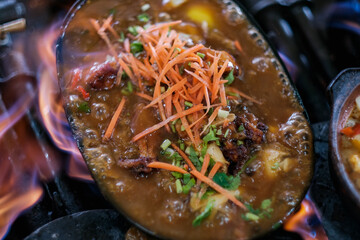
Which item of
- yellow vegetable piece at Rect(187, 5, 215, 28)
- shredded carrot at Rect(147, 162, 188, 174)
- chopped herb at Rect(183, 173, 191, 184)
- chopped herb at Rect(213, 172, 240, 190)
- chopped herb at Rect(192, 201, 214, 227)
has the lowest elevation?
chopped herb at Rect(192, 201, 214, 227)

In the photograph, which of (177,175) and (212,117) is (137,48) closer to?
(212,117)

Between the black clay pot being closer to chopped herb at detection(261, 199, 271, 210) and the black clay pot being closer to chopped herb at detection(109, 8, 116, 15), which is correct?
chopped herb at detection(261, 199, 271, 210)

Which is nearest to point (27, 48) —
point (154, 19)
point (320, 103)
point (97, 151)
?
point (154, 19)

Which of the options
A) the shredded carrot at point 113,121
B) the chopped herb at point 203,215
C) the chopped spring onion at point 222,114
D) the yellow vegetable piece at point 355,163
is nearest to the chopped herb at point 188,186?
the chopped herb at point 203,215

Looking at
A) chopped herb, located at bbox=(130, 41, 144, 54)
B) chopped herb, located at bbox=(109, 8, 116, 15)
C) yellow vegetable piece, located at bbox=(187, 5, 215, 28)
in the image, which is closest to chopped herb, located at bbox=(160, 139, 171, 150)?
chopped herb, located at bbox=(130, 41, 144, 54)

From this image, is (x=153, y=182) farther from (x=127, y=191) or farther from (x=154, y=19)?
(x=154, y=19)

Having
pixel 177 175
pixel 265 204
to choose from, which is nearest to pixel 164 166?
pixel 177 175
